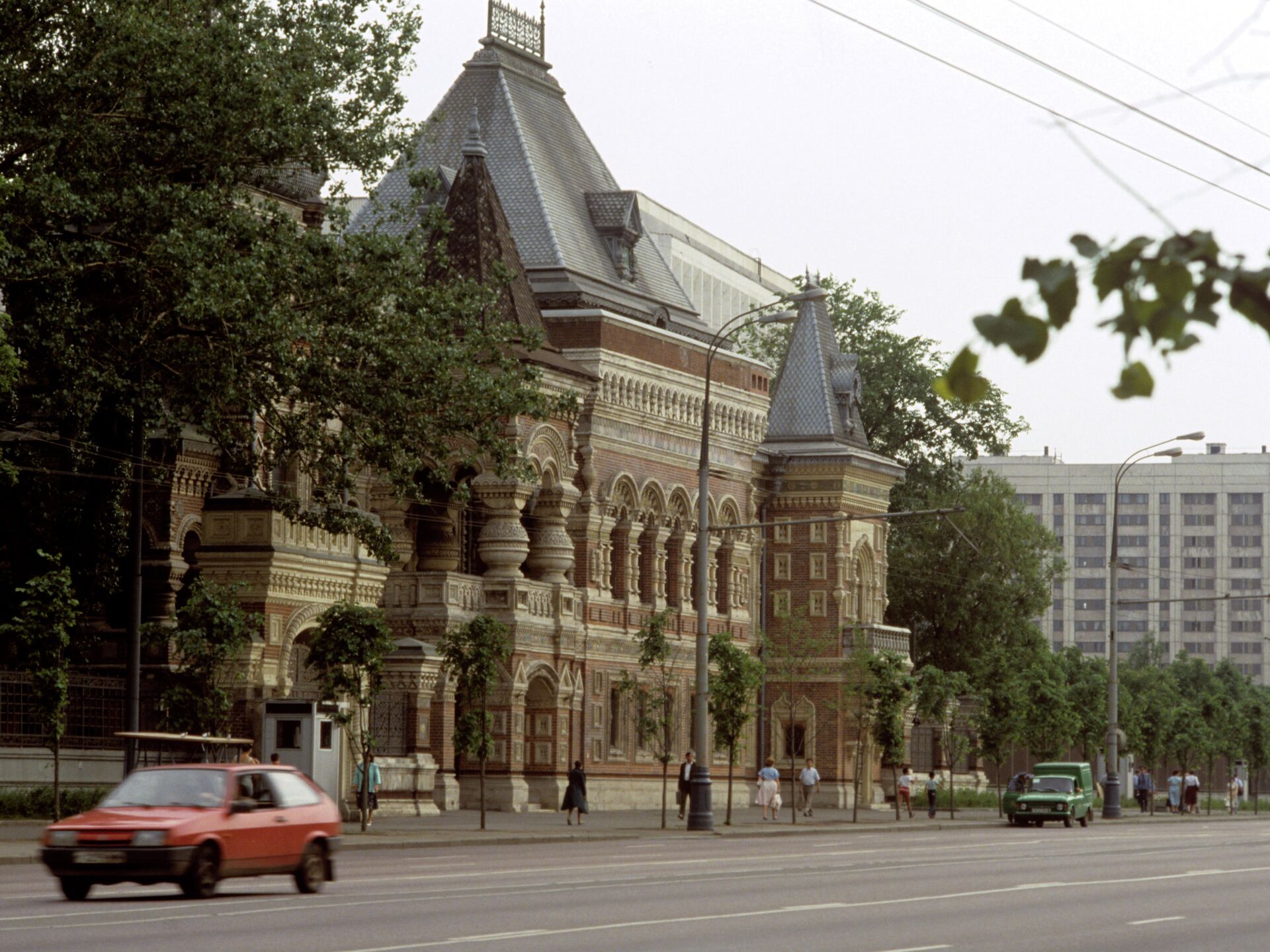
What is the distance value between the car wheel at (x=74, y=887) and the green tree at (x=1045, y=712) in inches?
1780

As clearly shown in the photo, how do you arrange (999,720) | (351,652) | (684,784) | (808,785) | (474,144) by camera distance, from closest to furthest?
(351,652), (684,784), (474,144), (808,785), (999,720)

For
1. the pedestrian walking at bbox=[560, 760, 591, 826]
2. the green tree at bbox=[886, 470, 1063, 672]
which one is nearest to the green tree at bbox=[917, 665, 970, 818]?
the pedestrian walking at bbox=[560, 760, 591, 826]

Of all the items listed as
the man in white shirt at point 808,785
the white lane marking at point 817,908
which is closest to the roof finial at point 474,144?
the man in white shirt at point 808,785

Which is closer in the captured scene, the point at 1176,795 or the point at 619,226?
the point at 619,226

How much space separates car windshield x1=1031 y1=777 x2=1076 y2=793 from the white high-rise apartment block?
440 ft

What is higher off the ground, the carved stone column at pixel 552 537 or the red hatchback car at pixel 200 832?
the carved stone column at pixel 552 537

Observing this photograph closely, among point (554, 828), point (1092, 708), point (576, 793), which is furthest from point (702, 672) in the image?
point (1092, 708)

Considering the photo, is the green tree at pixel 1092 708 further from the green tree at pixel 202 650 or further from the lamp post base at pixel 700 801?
the green tree at pixel 202 650

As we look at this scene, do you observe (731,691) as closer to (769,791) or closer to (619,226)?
(769,791)

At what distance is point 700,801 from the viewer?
41.9 meters

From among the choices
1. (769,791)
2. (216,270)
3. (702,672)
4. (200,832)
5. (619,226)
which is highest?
(619,226)

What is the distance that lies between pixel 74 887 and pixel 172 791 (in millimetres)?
1359

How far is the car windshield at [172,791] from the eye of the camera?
66.1ft

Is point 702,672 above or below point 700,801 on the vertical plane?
above
